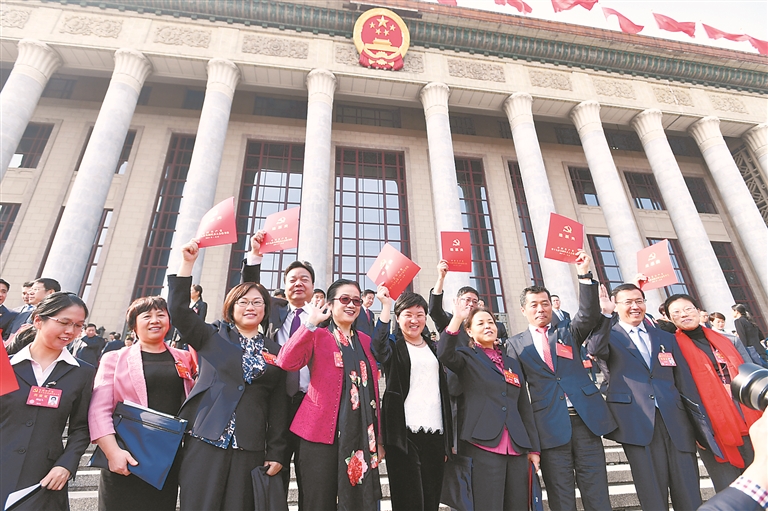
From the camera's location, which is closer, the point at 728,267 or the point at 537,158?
the point at 537,158

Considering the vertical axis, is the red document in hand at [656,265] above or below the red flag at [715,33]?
below

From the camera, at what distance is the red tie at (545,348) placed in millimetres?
3158

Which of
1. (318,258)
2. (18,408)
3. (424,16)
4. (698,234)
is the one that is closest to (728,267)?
(698,234)

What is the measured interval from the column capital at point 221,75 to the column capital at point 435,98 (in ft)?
21.7

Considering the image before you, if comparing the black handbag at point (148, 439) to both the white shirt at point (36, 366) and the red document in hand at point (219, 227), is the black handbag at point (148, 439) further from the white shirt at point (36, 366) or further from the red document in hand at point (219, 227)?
the red document in hand at point (219, 227)

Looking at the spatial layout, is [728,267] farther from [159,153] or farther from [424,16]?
[159,153]

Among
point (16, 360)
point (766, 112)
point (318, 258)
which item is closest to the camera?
point (16, 360)

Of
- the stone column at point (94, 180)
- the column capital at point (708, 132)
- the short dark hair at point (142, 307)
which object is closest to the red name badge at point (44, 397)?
the short dark hair at point (142, 307)

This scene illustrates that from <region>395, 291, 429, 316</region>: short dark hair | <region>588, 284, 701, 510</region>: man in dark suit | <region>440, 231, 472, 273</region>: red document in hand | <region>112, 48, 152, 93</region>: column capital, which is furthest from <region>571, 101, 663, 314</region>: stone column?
<region>112, 48, 152, 93</region>: column capital

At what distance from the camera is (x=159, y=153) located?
46.8ft

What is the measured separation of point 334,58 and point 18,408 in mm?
13718

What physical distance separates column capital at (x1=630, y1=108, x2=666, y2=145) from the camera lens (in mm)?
16703

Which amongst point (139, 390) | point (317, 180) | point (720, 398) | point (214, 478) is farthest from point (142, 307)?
point (317, 180)

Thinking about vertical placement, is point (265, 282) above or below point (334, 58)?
below
